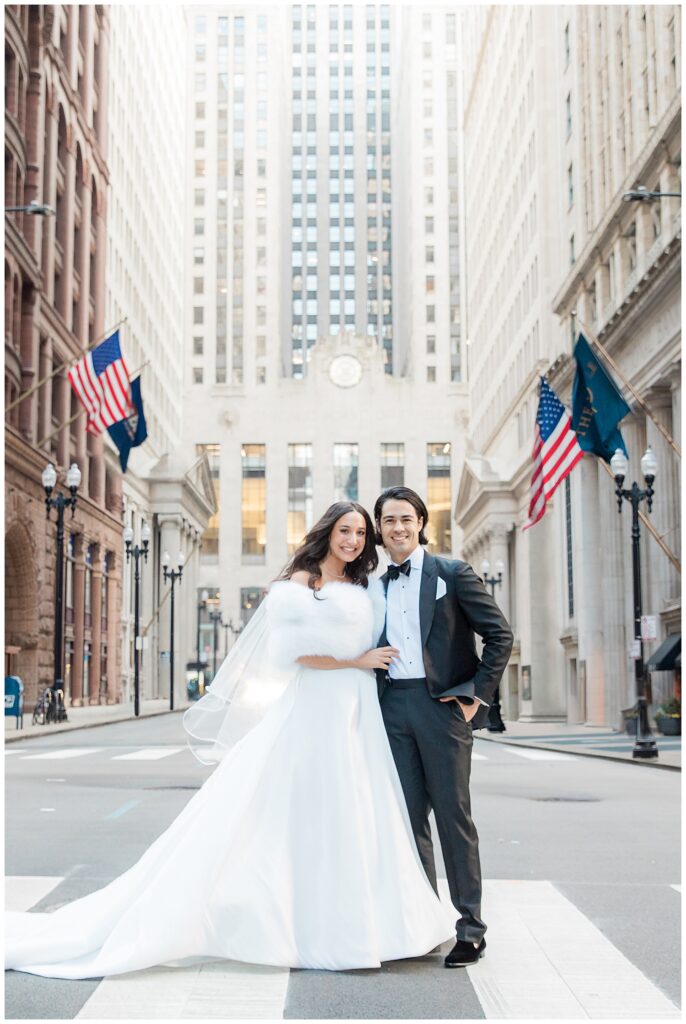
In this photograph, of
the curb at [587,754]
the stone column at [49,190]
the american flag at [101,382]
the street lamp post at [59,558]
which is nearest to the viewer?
the curb at [587,754]

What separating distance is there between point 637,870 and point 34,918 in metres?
4.74

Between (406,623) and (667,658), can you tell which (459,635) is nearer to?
(406,623)

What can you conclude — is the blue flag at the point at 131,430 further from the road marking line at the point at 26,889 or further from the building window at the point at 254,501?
the building window at the point at 254,501

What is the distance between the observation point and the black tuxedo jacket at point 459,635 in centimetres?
602

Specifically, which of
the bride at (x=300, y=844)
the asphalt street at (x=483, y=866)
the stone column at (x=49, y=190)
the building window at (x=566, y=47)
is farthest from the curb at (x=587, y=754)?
the building window at (x=566, y=47)

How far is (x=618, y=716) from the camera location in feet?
135

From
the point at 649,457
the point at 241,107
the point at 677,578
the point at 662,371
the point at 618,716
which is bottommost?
the point at 618,716

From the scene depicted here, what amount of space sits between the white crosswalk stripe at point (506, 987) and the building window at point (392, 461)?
116395 mm

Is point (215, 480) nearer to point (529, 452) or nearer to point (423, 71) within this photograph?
point (423, 71)

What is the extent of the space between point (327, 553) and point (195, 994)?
223 cm

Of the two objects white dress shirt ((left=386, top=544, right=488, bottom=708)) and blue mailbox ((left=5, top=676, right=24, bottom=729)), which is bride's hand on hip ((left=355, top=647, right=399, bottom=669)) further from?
blue mailbox ((left=5, top=676, right=24, bottom=729))

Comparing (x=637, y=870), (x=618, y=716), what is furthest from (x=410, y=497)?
(x=618, y=716)

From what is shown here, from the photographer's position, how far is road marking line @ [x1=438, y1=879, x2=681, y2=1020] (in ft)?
16.7

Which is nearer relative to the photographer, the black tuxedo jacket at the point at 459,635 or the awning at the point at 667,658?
the black tuxedo jacket at the point at 459,635
